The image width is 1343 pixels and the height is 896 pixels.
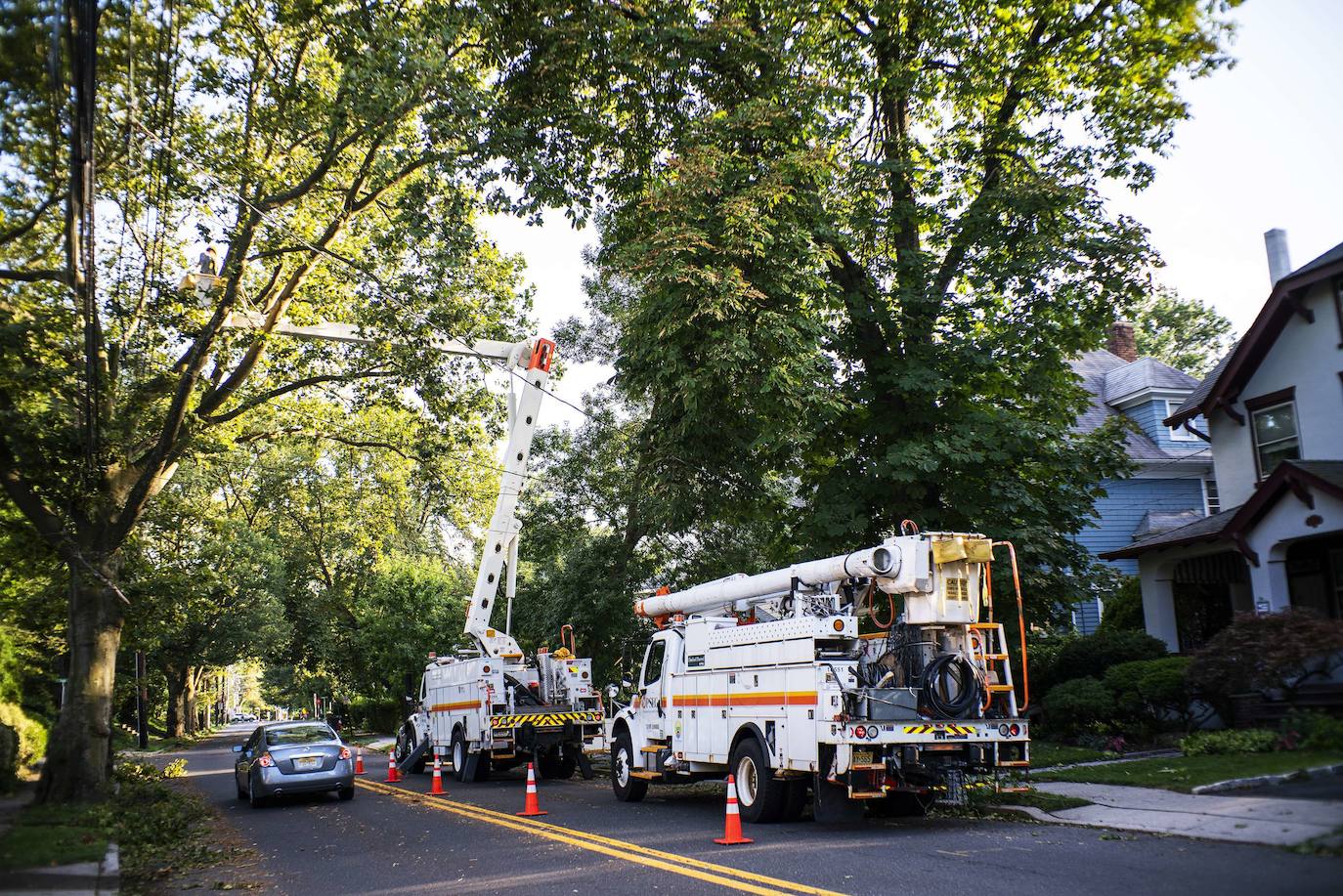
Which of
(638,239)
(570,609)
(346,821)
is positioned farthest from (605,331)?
(346,821)

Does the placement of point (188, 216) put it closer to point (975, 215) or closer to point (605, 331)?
point (605, 331)

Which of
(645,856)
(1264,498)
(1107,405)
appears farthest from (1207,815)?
(1107,405)

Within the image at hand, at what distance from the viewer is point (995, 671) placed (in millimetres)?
12578

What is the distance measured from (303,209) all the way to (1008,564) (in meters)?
15.3

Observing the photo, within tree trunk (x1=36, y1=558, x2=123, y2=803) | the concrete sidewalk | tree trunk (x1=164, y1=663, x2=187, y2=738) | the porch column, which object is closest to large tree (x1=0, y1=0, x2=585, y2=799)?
tree trunk (x1=36, y1=558, x2=123, y2=803)

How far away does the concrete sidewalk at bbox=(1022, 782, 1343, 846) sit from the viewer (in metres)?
9.18

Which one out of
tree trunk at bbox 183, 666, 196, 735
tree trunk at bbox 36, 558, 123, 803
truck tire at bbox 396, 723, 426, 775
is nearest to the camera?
tree trunk at bbox 36, 558, 123, 803

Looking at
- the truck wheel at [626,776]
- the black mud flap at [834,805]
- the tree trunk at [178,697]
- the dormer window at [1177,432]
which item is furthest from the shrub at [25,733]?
the tree trunk at [178,697]

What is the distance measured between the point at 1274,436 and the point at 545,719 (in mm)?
15691

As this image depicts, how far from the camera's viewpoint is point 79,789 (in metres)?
16.7

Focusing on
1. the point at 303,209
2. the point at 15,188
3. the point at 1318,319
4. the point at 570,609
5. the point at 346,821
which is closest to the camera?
the point at 15,188

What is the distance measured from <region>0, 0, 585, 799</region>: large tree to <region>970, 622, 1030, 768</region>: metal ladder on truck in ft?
33.3

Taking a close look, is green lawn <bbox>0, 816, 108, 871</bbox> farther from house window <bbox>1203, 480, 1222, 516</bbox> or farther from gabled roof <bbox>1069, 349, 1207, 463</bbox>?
house window <bbox>1203, 480, 1222, 516</bbox>

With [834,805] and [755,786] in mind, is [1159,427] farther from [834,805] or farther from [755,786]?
[834,805]
